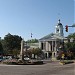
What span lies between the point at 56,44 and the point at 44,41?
846 cm

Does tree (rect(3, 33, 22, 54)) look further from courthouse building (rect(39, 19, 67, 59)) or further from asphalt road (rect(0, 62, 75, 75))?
asphalt road (rect(0, 62, 75, 75))

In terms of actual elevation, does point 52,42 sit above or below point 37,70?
above

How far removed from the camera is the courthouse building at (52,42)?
12506cm

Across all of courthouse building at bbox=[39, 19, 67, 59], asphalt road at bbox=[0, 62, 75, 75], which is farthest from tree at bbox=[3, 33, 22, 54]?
asphalt road at bbox=[0, 62, 75, 75]

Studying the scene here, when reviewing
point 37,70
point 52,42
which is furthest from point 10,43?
point 37,70

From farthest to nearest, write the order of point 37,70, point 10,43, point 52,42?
point 10,43 → point 52,42 → point 37,70

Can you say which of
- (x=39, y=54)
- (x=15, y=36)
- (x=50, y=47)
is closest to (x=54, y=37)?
(x=50, y=47)

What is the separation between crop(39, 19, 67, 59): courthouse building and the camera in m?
125

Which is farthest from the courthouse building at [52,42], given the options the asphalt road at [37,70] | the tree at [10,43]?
the asphalt road at [37,70]

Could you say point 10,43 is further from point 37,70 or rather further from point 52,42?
point 37,70

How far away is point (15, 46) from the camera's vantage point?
139 metres

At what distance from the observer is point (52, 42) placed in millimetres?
127250

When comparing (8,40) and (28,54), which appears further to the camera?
(8,40)

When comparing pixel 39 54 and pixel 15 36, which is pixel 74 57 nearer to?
pixel 39 54
